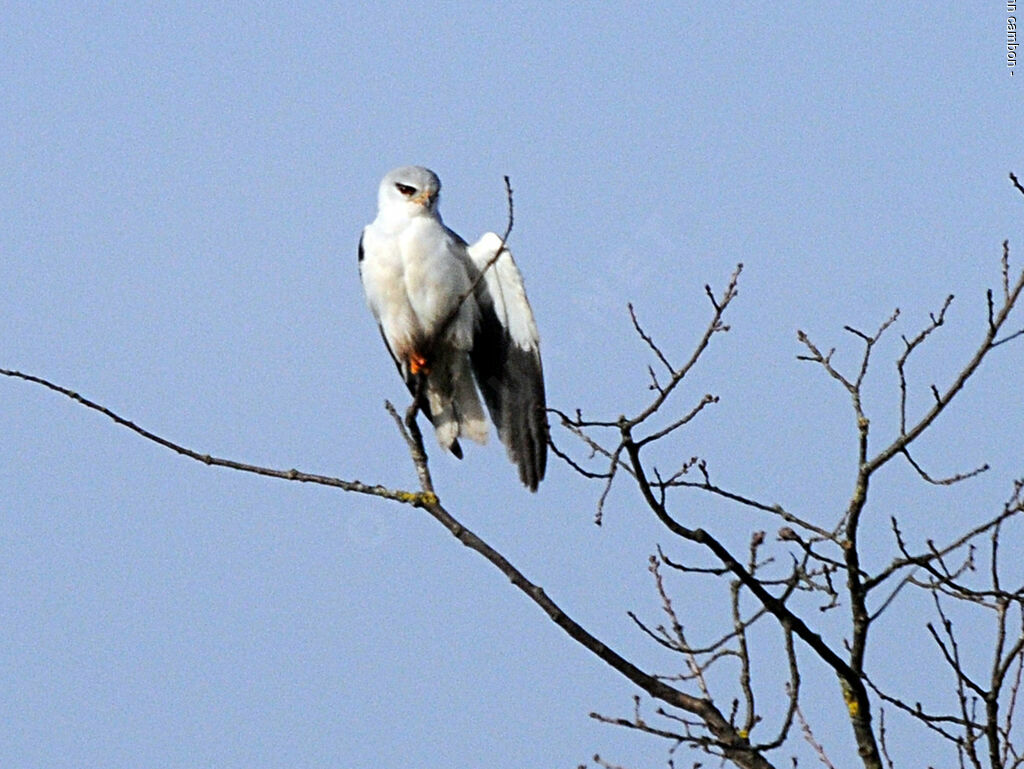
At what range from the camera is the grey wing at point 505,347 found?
21.9 feet

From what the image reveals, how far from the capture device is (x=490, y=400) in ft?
22.2

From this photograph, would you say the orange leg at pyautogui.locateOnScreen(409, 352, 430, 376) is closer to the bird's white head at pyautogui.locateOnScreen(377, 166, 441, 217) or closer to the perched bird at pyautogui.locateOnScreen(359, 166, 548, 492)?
the perched bird at pyautogui.locateOnScreen(359, 166, 548, 492)

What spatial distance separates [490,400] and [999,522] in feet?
10.4

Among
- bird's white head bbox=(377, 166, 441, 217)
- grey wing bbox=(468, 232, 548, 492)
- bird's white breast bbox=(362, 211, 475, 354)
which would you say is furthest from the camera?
bird's white head bbox=(377, 166, 441, 217)

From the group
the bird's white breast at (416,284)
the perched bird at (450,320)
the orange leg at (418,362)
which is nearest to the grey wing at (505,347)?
the perched bird at (450,320)

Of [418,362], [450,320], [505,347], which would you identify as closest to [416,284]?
[450,320]

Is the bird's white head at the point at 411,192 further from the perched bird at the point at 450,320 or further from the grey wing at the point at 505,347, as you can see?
the grey wing at the point at 505,347

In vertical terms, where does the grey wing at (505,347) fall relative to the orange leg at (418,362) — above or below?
above

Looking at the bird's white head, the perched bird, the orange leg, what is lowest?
the orange leg

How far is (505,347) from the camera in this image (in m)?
6.84

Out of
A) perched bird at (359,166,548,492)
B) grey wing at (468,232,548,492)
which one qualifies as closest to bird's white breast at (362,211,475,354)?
perched bird at (359,166,548,492)

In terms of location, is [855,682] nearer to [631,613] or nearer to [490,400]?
[631,613]

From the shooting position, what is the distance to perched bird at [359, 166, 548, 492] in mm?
6586

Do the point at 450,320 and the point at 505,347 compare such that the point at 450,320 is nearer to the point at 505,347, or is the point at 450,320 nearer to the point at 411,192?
the point at 505,347
